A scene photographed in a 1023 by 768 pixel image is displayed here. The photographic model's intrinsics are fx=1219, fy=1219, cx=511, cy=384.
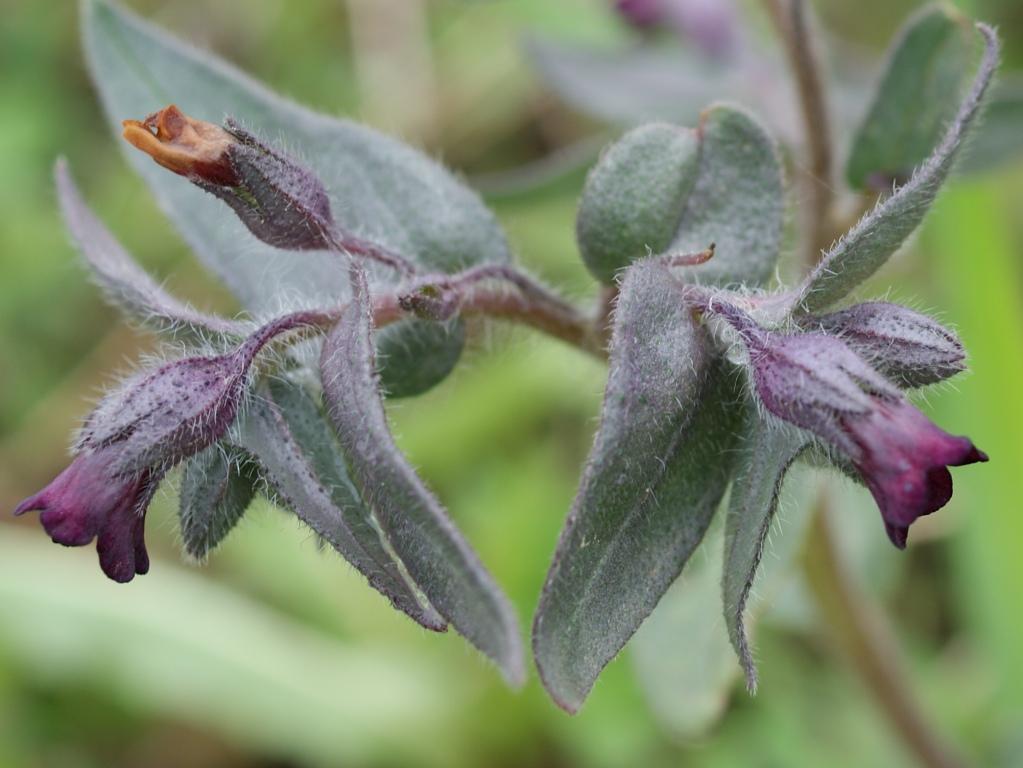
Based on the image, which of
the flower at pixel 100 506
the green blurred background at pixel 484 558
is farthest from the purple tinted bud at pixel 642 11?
the flower at pixel 100 506

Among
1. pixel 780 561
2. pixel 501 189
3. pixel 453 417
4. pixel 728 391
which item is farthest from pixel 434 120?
pixel 728 391

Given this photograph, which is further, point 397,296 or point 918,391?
point 397,296

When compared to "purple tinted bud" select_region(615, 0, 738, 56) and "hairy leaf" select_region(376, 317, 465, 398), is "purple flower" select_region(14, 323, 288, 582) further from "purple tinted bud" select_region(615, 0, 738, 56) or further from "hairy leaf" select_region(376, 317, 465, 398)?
"purple tinted bud" select_region(615, 0, 738, 56)

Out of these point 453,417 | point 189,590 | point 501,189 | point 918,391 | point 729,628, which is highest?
point 918,391

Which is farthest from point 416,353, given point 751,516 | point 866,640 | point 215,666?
point 215,666

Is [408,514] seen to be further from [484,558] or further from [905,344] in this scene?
[484,558]

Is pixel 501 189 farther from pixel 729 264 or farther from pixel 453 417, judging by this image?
pixel 453 417
